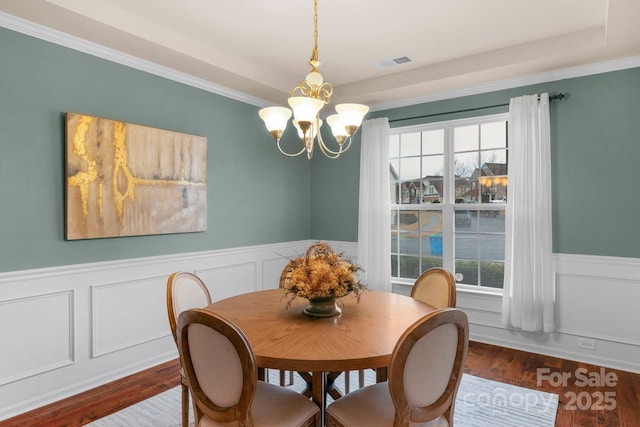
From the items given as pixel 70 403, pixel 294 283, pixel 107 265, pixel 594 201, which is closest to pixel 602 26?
pixel 594 201

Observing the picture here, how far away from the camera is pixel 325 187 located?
5012 mm

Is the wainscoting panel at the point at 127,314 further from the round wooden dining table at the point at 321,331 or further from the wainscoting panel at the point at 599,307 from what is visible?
the wainscoting panel at the point at 599,307

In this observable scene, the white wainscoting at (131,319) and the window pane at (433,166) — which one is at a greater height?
the window pane at (433,166)

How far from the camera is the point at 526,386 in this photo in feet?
9.69

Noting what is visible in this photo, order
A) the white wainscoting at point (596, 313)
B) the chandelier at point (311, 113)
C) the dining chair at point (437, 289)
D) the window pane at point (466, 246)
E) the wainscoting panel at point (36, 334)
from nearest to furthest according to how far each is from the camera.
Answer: the chandelier at point (311, 113) < the dining chair at point (437, 289) < the wainscoting panel at point (36, 334) < the white wainscoting at point (596, 313) < the window pane at point (466, 246)

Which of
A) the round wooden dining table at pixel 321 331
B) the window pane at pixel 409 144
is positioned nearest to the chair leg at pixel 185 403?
the round wooden dining table at pixel 321 331

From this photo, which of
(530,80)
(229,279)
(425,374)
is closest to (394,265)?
(229,279)

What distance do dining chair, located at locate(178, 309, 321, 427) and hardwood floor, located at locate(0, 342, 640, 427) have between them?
1449 mm

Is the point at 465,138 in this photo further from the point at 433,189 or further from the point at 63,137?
the point at 63,137

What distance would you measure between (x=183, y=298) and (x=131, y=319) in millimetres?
1158

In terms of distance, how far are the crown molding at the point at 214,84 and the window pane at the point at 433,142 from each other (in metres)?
0.34

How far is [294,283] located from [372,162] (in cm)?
273

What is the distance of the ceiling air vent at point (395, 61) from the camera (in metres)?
3.56

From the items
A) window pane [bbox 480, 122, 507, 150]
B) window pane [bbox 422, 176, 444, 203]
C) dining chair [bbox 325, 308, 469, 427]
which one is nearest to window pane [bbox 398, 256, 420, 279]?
window pane [bbox 422, 176, 444, 203]
